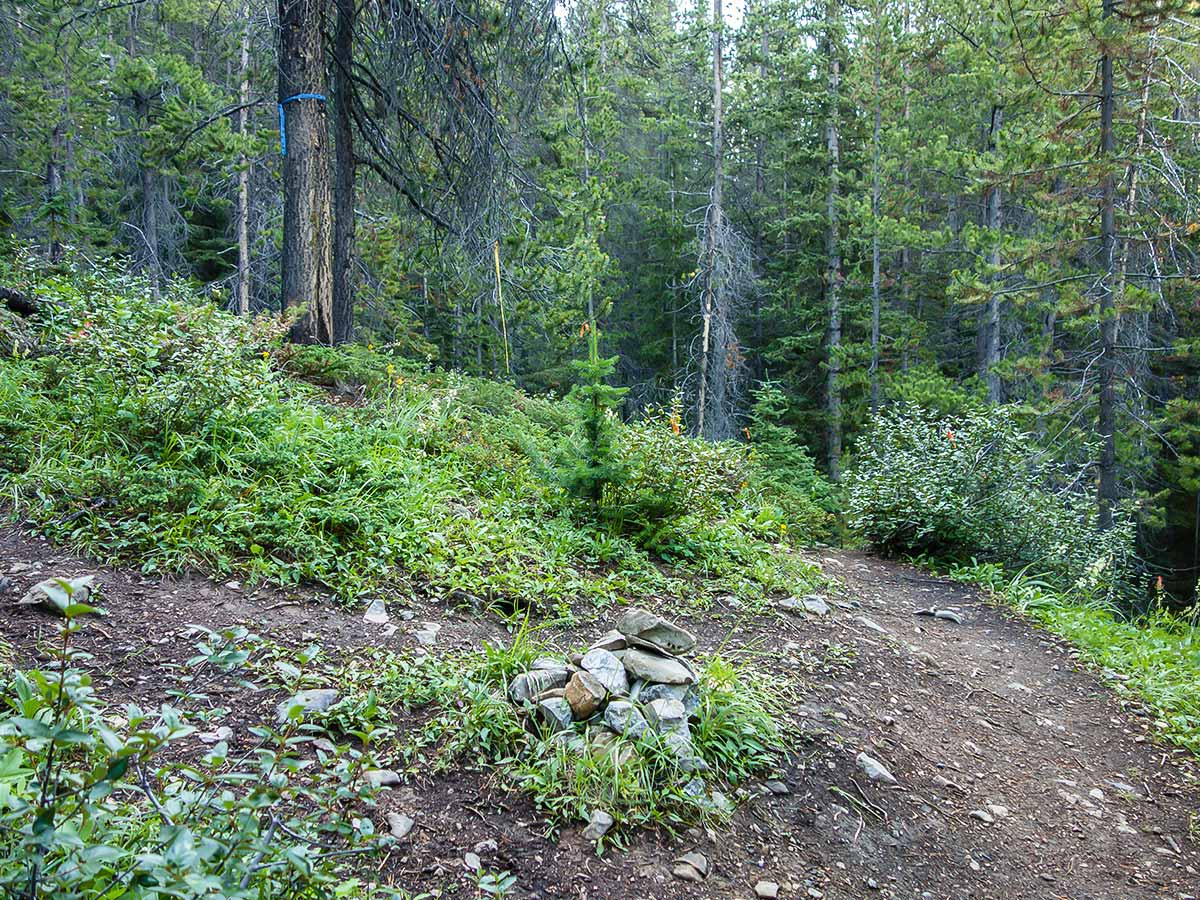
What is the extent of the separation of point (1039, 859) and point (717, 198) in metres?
16.5

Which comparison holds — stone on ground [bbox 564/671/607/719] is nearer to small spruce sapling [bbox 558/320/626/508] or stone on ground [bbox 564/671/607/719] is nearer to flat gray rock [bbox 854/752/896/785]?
flat gray rock [bbox 854/752/896/785]

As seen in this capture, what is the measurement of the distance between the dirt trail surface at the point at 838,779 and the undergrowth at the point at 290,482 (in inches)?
10.5

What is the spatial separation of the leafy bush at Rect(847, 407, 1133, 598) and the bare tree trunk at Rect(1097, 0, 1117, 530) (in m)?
1.78

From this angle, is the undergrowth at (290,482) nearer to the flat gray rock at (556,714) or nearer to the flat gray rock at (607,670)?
the flat gray rock at (607,670)

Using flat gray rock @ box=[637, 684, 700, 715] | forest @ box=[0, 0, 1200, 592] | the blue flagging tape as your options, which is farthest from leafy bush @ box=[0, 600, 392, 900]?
the blue flagging tape

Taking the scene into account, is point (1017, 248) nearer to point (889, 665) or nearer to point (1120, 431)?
point (1120, 431)

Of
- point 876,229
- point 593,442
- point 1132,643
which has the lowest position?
point 1132,643

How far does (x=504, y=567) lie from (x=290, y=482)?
1.34m

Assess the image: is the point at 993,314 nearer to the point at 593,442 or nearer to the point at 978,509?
the point at 978,509

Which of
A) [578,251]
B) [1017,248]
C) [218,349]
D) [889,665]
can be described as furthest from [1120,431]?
[218,349]

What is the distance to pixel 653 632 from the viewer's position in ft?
11.4

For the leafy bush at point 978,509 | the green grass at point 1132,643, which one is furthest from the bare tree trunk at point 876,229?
the green grass at point 1132,643

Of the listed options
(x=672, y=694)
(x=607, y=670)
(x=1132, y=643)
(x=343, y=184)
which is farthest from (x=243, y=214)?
(x=1132, y=643)

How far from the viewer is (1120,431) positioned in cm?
1323
